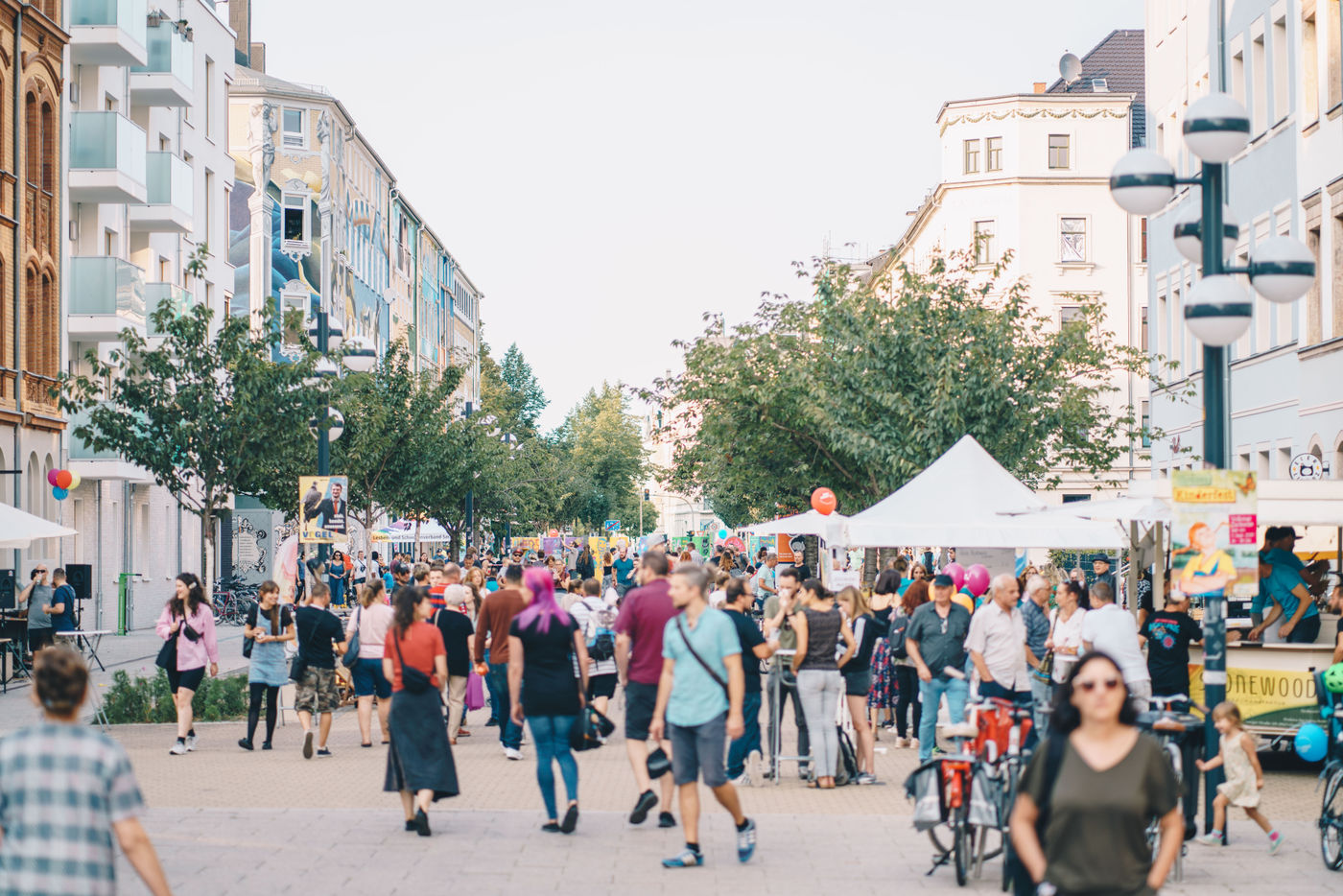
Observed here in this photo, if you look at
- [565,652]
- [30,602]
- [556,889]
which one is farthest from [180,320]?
[556,889]

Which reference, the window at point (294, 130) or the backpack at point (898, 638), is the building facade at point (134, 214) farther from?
the window at point (294, 130)

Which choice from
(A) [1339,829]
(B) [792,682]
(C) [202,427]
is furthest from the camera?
(C) [202,427]

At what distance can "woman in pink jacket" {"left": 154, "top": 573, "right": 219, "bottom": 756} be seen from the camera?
16.8 m

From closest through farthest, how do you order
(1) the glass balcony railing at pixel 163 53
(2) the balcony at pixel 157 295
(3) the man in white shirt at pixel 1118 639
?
(3) the man in white shirt at pixel 1118 639 → (2) the balcony at pixel 157 295 → (1) the glass balcony railing at pixel 163 53

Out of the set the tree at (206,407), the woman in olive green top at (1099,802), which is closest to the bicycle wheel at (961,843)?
the woman in olive green top at (1099,802)

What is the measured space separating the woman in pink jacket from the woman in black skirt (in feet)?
16.8

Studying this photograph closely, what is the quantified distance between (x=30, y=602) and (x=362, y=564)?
97.7 ft

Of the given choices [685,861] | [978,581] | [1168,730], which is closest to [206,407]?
[978,581]

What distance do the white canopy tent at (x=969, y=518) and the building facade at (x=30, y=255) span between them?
1781 centimetres

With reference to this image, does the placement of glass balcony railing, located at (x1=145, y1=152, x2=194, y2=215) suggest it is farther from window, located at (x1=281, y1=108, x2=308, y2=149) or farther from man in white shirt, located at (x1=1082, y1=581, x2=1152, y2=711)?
window, located at (x1=281, y1=108, x2=308, y2=149)

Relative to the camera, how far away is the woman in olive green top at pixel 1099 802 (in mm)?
5617

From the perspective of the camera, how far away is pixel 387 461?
47.2m

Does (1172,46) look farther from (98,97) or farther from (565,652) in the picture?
(565,652)

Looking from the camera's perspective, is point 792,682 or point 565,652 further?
point 792,682
